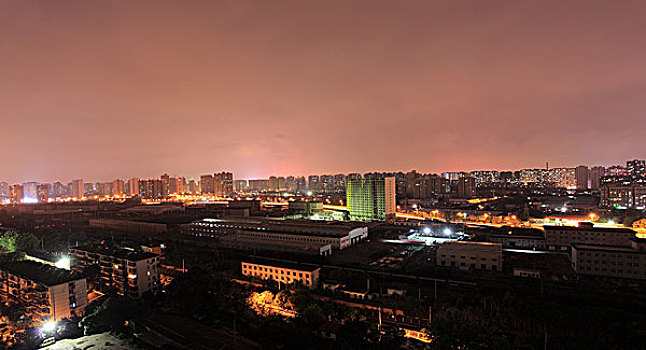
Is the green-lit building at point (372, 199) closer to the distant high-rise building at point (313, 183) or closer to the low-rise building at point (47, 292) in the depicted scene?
the low-rise building at point (47, 292)

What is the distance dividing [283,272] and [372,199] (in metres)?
10.5

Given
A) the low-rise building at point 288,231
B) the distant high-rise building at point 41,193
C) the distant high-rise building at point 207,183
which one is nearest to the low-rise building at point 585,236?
the low-rise building at point 288,231

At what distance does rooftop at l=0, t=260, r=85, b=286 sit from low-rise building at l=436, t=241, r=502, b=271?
27.7 ft

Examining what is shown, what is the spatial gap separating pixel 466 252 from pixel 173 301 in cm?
698

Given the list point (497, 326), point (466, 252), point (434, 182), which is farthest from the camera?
point (434, 182)

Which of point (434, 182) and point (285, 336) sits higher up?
point (434, 182)

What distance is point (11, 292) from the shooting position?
7297 mm

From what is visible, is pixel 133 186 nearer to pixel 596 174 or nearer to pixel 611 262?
pixel 611 262

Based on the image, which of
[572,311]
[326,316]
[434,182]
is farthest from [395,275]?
[434,182]

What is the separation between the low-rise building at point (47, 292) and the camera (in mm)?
6227

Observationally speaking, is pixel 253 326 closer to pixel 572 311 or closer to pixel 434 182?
pixel 572 311

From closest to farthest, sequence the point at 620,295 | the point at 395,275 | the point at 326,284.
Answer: the point at 620,295 → the point at 326,284 → the point at 395,275

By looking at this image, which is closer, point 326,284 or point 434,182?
point 326,284

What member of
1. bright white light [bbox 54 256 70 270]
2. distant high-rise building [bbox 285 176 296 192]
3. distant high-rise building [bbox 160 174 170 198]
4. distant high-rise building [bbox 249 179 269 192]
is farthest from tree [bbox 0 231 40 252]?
distant high-rise building [bbox 249 179 269 192]
